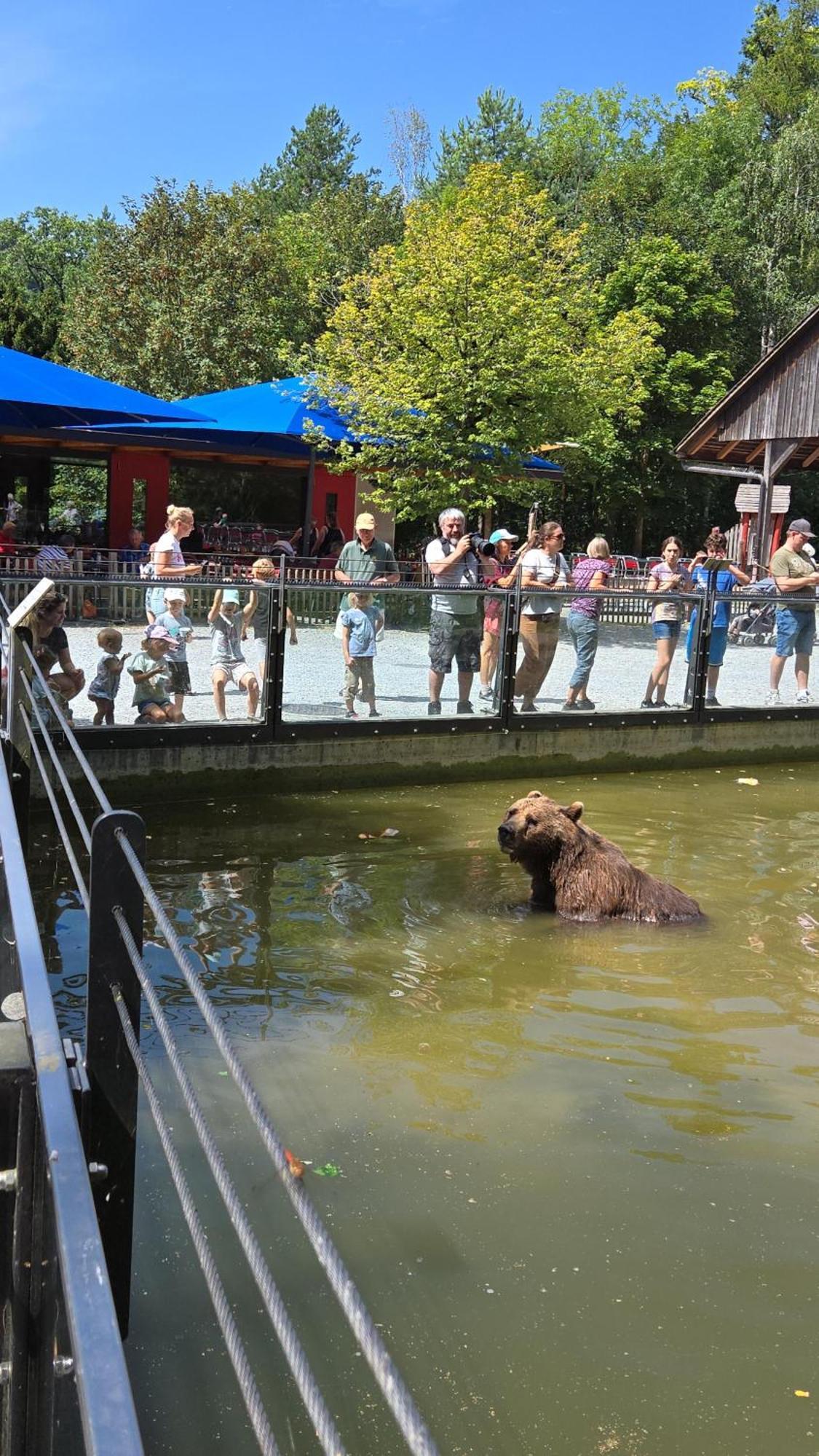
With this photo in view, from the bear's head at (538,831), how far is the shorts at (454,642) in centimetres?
435

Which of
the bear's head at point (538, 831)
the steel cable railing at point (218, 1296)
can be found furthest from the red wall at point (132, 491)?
the steel cable railing at point (218, 1296)

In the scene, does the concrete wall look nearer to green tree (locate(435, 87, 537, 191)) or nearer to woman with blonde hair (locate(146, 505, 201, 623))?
woman with blonde hair (locate(146, 505, 201, 623))

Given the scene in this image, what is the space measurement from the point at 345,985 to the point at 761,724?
27.0 feet

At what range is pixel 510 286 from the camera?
22094mm

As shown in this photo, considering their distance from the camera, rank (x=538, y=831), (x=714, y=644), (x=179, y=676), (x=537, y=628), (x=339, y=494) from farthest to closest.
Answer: (x=339, y=494)
(x=714, y=644)
(x=537, y=628)
(x=179, y=676)
(x=538, y=831)

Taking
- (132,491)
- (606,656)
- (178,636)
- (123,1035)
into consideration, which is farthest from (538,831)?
(132,491)

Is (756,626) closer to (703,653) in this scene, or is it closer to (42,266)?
(703,653)

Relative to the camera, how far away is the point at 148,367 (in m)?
34.9

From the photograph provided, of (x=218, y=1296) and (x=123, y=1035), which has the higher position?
(x=218, y=1296)

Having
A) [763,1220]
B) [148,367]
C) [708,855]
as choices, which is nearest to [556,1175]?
[763,1220]

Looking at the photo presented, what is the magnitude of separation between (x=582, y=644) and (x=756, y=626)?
234 cm

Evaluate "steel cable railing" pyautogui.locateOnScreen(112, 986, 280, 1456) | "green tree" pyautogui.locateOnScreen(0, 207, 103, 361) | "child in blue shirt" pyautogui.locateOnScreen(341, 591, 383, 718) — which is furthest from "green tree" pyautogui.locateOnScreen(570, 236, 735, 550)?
"steel cable railing" pyautogui.locateOnScreen(112, 986, 280, 1456)

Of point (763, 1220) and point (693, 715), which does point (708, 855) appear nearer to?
point (693, 715)

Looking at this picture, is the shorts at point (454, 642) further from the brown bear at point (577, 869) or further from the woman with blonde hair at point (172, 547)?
the brown bear at point (577, 869)
